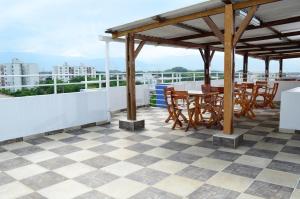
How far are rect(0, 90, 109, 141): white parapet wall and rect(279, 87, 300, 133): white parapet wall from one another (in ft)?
14.2

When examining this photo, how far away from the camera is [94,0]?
66.3ft

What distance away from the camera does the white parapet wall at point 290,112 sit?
547 cm

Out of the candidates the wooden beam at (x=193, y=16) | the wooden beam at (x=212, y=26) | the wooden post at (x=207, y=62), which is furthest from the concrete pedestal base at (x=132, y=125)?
the wooden post at (x=207, y=62)

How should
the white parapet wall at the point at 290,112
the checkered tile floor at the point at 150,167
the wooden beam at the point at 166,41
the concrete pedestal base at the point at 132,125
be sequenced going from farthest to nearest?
the wooden beam at the point at 166,41
the concrete pedestal base at the point at 132,125
the white parapet wall at the point at 290,112
the checkered tile floor at the point at 150,167

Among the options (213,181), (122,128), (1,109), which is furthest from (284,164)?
(1,109)

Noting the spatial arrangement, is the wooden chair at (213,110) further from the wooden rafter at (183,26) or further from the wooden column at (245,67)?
the wooden column at (245,67)

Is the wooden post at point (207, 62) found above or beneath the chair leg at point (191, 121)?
above

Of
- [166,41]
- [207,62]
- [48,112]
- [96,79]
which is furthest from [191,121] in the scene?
[207,62]

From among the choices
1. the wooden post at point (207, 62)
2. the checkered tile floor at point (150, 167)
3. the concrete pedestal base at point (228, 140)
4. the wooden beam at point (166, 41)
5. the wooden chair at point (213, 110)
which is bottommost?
the checkered tile floor at point (150, 167)

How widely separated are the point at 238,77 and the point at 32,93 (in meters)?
11.3

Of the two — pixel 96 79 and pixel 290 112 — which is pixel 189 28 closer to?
pixel 290 112

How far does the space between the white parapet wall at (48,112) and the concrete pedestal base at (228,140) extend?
3.28 m

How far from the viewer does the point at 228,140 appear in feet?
14.8

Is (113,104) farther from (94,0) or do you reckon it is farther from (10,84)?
(94,0)
